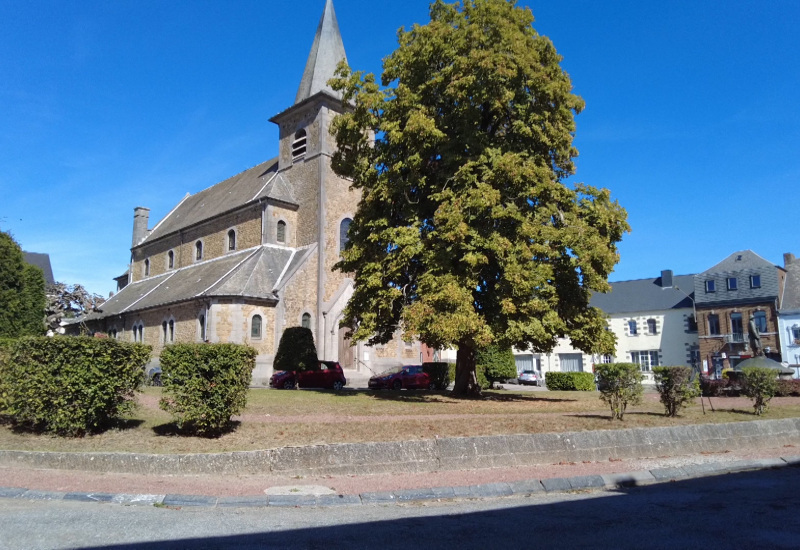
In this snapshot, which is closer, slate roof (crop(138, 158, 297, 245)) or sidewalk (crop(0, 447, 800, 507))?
sidewalk (crop(0, 447, 800, 507))

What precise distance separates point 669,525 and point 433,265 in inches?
411

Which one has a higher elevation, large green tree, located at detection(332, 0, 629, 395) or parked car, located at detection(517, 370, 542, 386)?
large green tree, located at detection(332, 0, 629, 395)

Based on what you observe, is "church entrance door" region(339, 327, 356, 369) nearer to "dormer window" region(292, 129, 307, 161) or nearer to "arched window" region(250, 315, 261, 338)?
"arched window" region(250, 315, 261, 338)

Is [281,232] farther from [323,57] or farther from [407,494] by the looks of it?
[407,494]

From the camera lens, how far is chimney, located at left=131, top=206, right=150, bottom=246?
155 feet

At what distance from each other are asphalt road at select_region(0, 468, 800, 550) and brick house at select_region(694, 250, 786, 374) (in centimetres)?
3779

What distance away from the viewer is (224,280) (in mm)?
30297

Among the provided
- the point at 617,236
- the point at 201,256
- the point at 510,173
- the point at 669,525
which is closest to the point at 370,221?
the point at 510,173

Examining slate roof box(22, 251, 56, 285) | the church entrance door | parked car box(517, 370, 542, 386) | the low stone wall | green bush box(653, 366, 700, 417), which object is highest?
slate roof box(22, 251, 56, 285)

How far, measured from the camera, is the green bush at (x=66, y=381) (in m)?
9.80

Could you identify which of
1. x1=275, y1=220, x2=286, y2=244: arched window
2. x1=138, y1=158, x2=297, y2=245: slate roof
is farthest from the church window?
x1=138, y1=158, x2=297, y2=245: slate roof

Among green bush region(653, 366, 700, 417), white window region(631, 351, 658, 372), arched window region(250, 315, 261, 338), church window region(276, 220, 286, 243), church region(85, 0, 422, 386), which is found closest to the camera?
green bush region(653, 366, 700, 417)

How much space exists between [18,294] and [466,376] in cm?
1595

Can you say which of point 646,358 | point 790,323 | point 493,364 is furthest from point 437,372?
point 790,323
